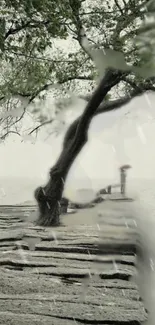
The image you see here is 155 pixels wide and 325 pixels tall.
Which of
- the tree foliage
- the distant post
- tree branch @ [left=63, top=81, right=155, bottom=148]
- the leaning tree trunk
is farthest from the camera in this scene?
the distant post

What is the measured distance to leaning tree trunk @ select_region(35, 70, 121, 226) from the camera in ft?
23.4

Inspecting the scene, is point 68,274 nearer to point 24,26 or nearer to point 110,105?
point 24,26

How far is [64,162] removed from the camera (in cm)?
747

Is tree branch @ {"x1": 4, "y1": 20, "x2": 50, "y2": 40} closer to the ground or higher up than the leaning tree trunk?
higher up

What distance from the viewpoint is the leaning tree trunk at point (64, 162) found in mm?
7117

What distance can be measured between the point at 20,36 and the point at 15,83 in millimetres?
3673

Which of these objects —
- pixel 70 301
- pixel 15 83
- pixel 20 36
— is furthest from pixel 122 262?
pixel 15 83

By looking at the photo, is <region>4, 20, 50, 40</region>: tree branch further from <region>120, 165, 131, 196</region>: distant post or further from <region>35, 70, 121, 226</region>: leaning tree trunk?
<region>120, 165, 131, 196</region>: distant post

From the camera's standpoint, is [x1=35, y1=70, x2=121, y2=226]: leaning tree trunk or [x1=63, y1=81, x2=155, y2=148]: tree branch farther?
[x1=63, y1=81, x2=155, y2=148]: tree branch

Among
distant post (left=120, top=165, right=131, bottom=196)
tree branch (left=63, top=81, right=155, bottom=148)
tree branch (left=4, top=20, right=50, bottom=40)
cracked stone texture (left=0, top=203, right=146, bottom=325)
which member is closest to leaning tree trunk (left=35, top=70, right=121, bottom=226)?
tree branch (left=63, top=81, right=155, bottom=148)

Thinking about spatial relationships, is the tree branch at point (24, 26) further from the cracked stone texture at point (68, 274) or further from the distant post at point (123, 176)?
the distant post at point (123, 176)

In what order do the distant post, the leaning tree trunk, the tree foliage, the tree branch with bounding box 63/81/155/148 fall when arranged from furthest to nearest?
the distant post, the tree branch with bounding box 63/81/155/148, the leaning tree trunk, the tree foliage

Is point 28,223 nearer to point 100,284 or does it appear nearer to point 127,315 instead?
point 100,284

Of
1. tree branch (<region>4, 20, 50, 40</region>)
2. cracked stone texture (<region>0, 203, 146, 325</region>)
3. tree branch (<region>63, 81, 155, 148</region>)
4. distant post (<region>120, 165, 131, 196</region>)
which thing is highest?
tree branch (<region>4, 20, 50, 40</region>)
